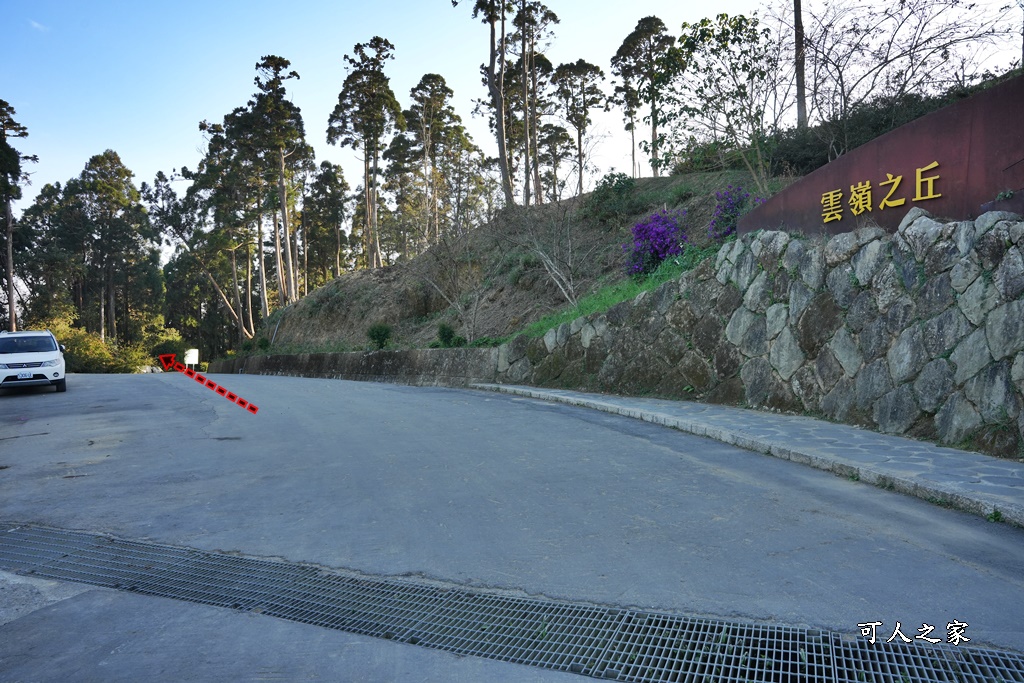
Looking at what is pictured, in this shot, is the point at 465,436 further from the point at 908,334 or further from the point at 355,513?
the point at 908,334

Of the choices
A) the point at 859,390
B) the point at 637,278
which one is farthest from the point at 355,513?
the point at 637,278

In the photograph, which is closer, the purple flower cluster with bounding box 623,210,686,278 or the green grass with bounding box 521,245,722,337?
the green grass with bounding box 521,245,722,337

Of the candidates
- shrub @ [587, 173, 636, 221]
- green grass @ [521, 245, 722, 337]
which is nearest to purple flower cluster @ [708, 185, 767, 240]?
green grass @ [521, 245, 722, 337]

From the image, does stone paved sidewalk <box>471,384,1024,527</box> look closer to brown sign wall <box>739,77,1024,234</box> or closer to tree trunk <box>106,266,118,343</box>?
brown sign wall <box>739,77,1024,234</box>

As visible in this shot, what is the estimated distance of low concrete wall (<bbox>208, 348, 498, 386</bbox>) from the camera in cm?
1980

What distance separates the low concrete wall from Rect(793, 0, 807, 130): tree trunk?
33.8 feet

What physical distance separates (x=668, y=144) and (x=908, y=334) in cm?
1142

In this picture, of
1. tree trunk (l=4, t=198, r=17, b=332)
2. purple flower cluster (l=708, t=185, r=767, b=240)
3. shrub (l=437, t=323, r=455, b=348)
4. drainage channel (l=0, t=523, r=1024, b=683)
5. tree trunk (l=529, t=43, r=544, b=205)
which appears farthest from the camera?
tree trunk (l=4, t=198, r=17, b=332)

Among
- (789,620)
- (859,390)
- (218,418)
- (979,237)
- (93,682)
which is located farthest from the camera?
(218,418)

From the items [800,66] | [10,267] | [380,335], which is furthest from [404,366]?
[10,267]

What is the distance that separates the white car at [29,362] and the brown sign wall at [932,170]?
18025 millimetres

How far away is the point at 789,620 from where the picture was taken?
3.44 meters

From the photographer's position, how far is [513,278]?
2664 cm

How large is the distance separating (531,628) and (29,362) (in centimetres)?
1868
